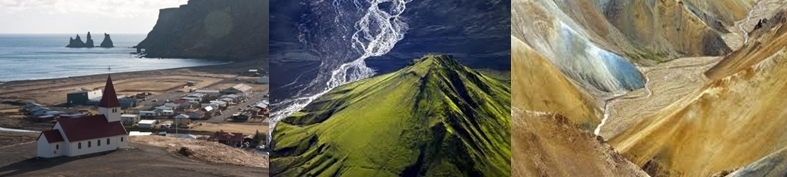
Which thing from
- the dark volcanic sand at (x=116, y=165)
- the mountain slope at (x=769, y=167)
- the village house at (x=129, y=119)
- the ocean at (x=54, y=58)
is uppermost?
the ocean at (x=54, y=58)

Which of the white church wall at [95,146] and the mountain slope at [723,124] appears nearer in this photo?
the mountain slope at [723,124]

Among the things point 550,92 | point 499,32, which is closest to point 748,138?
point 550,92

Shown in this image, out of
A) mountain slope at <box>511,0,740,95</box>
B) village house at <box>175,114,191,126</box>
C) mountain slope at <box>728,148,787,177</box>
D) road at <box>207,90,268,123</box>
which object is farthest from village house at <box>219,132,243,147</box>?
mountain slope at <box>728,148,787,177</box>

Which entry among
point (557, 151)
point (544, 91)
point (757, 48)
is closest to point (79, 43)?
point (544, 91)

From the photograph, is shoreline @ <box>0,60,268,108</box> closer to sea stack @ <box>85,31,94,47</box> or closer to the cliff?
the cliff

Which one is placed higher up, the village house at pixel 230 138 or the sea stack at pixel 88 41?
the sea stack at pixel 88 41

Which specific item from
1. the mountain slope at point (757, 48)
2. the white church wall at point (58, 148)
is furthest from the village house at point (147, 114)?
the mountain slope at point (757, 48)

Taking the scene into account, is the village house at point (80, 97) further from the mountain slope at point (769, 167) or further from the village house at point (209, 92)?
the mountain slope at point (769, 167)

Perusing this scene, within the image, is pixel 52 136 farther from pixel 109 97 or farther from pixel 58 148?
pixel 109 97
